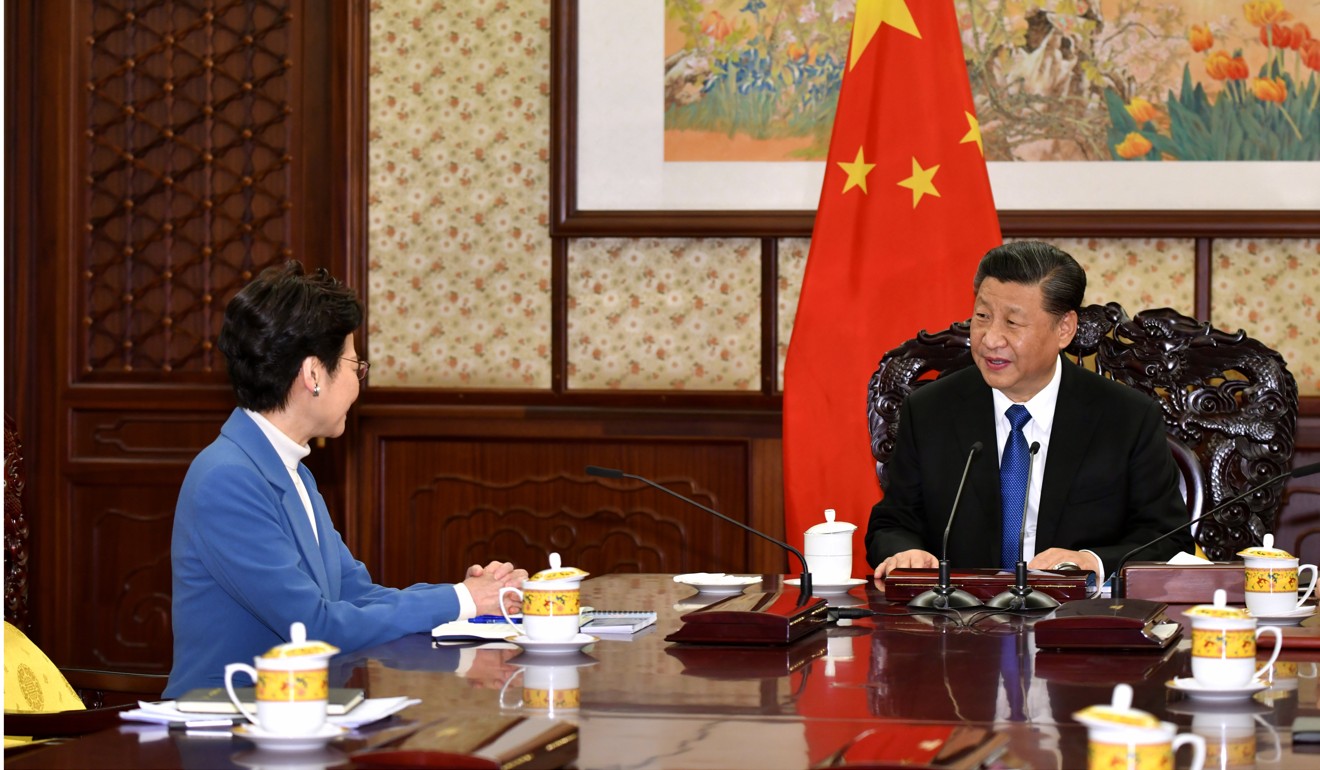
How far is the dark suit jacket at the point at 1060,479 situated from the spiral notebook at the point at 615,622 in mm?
918

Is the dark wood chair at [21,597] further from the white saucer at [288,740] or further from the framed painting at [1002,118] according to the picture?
the framed painting at [1002,118]

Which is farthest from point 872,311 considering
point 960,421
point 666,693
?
point 666,693

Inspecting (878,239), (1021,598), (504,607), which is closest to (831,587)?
(1021,598)

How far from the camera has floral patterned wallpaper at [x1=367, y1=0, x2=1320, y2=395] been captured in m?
4.71

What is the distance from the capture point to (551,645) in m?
1.94

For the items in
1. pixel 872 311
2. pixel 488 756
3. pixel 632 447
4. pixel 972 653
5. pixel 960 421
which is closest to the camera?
pixel 488 756

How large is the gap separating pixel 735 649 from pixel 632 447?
8.98 ft

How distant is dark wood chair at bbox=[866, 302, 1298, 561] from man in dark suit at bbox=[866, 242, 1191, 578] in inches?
2.8

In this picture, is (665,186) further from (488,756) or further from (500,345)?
(488,756)

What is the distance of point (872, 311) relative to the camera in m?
4.01

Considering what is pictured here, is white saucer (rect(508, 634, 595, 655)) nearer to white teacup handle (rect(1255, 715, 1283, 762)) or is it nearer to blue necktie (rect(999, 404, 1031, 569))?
white teacup handle (rect(1255, 715, 1283, 762))

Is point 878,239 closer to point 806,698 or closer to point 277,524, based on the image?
point 277,524

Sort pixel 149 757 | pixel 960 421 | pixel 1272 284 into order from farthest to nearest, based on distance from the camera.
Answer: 1. pixel 1272 284
2. pixel 960 421
3. pixel 149 757

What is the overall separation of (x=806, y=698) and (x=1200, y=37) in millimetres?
3428
